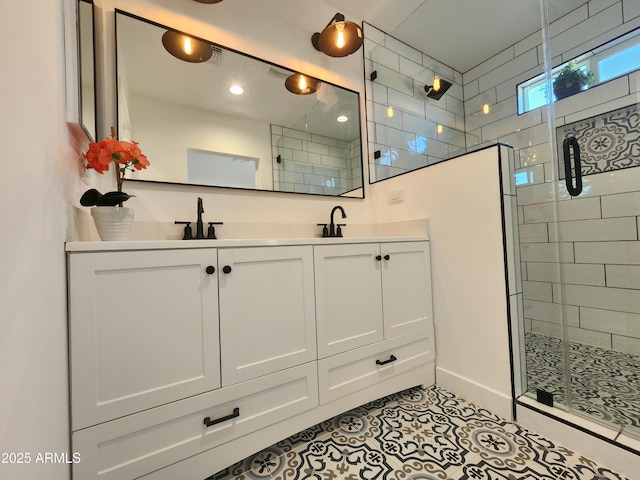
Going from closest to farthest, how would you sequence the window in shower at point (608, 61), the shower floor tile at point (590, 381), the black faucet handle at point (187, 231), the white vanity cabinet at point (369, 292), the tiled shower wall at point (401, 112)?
the shower floor tile at point (590, 381), the white vanity cabinet at point (369, 292), the black faucet handle at point (187, 231), the window in shower at point (608, 61), the tiled shower wall at point (401, 112)

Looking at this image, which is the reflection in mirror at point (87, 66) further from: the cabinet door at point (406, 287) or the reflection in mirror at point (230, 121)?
the cabinet door at point (406, 287)

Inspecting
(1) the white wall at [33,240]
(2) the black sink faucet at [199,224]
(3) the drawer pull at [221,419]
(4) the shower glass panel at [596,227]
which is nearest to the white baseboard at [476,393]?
(4) the shower glass panel at [596,227]

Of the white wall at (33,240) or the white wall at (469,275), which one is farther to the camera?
the white wall at (469,275)

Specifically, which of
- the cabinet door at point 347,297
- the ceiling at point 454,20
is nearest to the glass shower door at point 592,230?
the ceiling at point 454,20

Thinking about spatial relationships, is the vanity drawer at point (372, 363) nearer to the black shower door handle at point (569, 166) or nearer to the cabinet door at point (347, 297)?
the cabinet door at point (347, 297)

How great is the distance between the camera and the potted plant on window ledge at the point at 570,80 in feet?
5.92

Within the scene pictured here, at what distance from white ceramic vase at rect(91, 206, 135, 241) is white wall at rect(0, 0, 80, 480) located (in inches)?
5.2

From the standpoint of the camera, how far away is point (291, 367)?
1108mm

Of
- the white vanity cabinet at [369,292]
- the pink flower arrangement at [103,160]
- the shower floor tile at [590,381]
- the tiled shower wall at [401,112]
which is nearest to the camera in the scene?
the pink flower arrangement at [103,160]

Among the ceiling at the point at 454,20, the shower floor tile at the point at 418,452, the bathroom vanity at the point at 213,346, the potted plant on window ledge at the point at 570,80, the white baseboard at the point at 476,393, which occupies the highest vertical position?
the ceiling at the point at 454,20

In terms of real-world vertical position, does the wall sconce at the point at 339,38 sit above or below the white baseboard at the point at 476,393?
above

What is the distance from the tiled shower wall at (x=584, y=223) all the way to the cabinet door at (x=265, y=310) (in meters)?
1.10

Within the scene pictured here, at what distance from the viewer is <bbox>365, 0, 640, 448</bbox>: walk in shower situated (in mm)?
1264

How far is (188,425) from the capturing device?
3.00 ft
